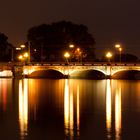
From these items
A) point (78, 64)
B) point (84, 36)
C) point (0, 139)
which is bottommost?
point (0, 139)

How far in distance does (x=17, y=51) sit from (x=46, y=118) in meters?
81.9

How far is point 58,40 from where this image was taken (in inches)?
3932

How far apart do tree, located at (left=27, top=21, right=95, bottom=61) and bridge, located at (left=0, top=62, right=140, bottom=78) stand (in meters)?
12.6

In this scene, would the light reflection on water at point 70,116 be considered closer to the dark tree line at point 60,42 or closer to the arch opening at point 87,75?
the arch opening at point 87,75

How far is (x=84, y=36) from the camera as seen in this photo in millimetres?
100188

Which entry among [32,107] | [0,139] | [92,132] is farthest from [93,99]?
[0,139]

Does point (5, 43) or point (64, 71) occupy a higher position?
point (5, 43)

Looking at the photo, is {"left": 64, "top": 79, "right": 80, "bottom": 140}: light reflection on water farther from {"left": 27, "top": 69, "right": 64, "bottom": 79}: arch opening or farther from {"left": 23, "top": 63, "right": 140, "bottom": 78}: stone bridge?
{"left": 27, "top": 69, "right": 64, "bottom": 79}: arch opening

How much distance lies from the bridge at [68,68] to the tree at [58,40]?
496 inches

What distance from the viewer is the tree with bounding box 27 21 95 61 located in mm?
99500

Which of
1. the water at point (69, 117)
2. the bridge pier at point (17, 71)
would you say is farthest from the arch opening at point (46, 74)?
the water at point (69, 117)

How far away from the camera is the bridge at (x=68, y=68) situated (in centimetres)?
7675

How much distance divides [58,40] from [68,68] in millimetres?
20318

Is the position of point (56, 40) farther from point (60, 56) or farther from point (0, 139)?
point (0, 139)
